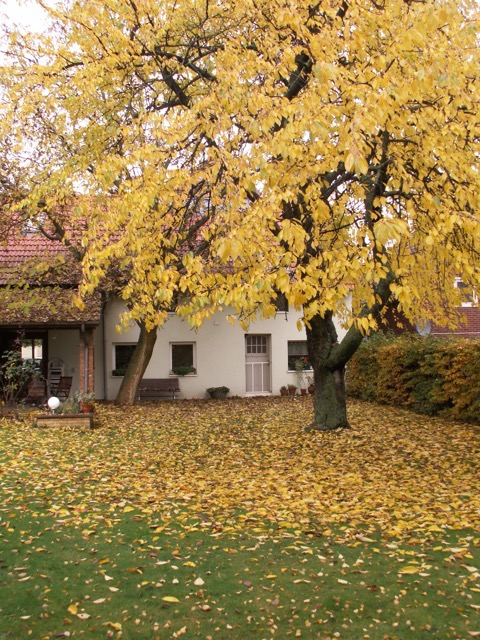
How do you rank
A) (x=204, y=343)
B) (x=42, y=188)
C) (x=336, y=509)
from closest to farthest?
(x=336, y=509) < (x=42, y=188) < (x=204, y=343)

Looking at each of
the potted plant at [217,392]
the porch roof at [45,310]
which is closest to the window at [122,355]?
the potted plant at [217,392]

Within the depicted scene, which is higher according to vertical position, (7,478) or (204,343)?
(204,343)

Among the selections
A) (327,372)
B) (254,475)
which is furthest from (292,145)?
(327,372)

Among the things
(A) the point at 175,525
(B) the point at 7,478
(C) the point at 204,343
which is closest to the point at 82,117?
(B) the point at 7,478

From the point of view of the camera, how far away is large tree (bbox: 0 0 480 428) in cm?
644

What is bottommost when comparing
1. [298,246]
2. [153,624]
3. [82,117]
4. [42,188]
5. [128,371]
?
[153,624]

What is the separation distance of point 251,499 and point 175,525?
137 cm

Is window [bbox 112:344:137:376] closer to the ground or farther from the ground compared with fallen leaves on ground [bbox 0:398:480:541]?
farther from the ground

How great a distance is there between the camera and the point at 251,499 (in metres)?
7.64

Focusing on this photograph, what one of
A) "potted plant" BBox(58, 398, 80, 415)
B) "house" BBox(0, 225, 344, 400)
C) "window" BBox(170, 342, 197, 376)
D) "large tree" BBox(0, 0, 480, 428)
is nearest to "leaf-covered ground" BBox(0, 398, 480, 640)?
"large tree" BBox(0, 0, 480, 428)

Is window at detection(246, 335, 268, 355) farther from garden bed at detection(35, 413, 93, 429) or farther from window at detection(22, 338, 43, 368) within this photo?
garden bed at detection(35, 413, 93, 429)

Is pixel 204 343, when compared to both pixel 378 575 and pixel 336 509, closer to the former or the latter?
pixel 336 509

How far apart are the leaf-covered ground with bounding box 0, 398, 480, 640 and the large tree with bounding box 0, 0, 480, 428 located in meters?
2.16

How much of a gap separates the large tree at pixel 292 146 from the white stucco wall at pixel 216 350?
11.8 metres
